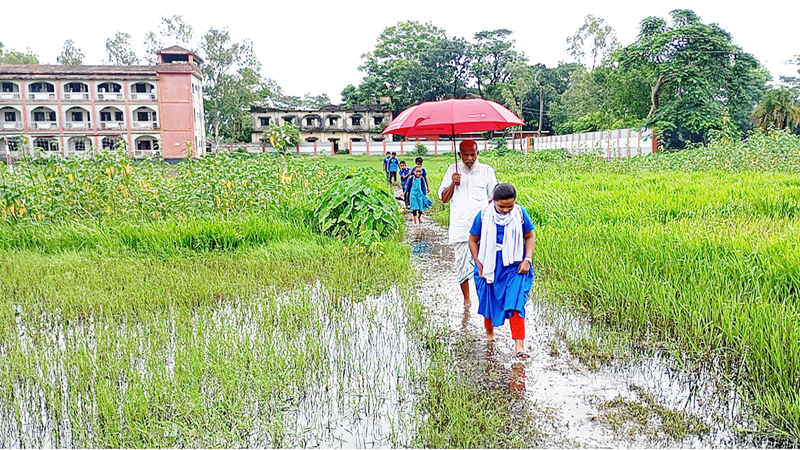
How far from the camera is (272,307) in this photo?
5.15 metres

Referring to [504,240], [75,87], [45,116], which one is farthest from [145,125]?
[504,240]

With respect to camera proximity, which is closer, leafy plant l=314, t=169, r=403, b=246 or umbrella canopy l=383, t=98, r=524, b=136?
umbrella canopy l=383, t=98, r=524, b=136

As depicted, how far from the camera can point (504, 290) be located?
164 inches

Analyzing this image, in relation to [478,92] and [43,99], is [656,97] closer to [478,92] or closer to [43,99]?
[478,92]

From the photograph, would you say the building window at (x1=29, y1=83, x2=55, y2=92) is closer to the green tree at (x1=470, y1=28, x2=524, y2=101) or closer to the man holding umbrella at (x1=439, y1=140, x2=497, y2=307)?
the green tree at (x1=470, y1=28, x2=524, y2=101)

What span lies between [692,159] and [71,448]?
1672 centimetres

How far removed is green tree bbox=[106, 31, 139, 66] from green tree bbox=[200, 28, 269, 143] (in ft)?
32.6

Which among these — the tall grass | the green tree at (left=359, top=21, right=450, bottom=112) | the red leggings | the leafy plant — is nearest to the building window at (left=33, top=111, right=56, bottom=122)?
the green tree at (left=359, top=21, right=450, bottom=112)

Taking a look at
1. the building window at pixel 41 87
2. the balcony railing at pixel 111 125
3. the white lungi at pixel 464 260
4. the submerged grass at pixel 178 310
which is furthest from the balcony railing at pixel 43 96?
the white lungi at pixel 464 260

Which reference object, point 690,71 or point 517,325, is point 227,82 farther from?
point 517,325

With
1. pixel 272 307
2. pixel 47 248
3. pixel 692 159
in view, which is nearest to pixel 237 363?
pixel 272 307

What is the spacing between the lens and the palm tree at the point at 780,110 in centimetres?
2805

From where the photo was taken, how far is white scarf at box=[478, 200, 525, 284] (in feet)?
13.4

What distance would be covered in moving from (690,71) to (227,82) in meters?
33.7
